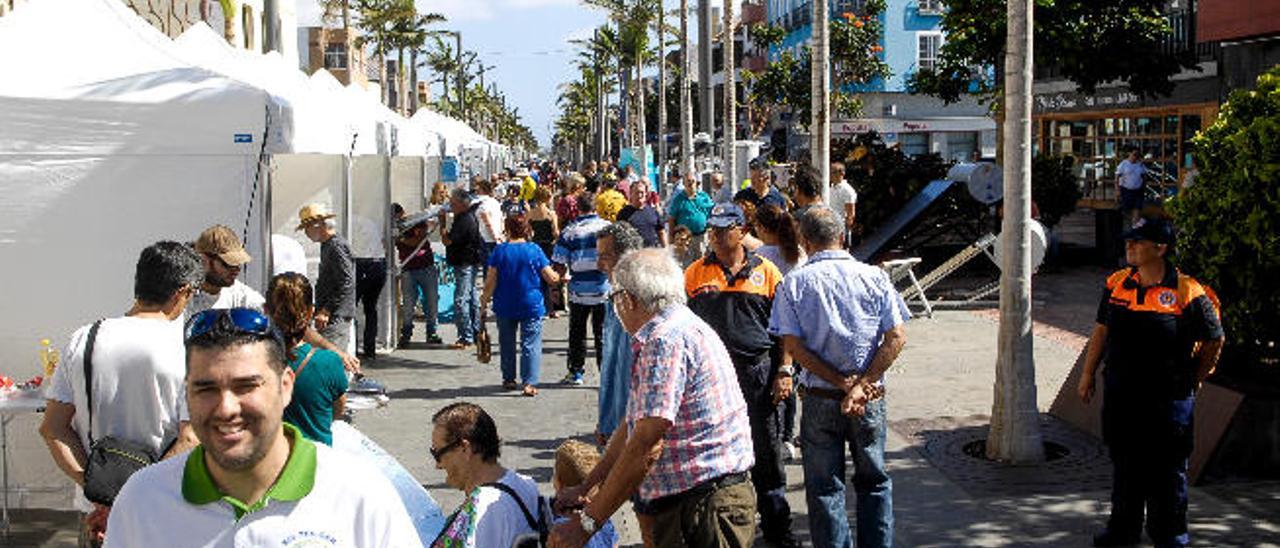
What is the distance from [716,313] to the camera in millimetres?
7254

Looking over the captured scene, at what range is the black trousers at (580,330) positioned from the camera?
11836 millimetres

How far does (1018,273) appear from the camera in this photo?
8852 mm

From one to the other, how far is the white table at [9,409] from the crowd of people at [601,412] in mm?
916

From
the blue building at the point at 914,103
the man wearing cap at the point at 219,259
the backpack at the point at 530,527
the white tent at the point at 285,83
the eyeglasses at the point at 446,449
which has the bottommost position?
the backpack at the point at 530,527

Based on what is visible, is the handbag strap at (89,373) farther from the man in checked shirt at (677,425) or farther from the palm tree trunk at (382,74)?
the palm tree trunk at (382,74)

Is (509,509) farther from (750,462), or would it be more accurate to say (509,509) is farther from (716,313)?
(716,313)

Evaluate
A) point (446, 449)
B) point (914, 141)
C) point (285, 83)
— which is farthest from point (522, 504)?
point (914, 141)

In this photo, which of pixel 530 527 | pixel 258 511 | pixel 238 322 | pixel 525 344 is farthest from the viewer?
pixel 525 344

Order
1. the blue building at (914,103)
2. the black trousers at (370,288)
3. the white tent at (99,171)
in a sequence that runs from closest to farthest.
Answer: the white tent at (99,171)
the black trousers at (370,288)
the blue building at (914,103)

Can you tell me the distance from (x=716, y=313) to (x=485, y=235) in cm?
886

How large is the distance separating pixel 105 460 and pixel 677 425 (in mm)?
2025

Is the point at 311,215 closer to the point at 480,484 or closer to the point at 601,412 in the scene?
the point at 601,412

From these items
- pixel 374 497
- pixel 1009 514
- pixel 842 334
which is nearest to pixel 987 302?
pixel 1009 514

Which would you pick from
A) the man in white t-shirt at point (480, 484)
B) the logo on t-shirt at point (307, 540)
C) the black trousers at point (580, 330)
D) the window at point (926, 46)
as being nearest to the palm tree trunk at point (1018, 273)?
the black trousers at point (580, 330)
